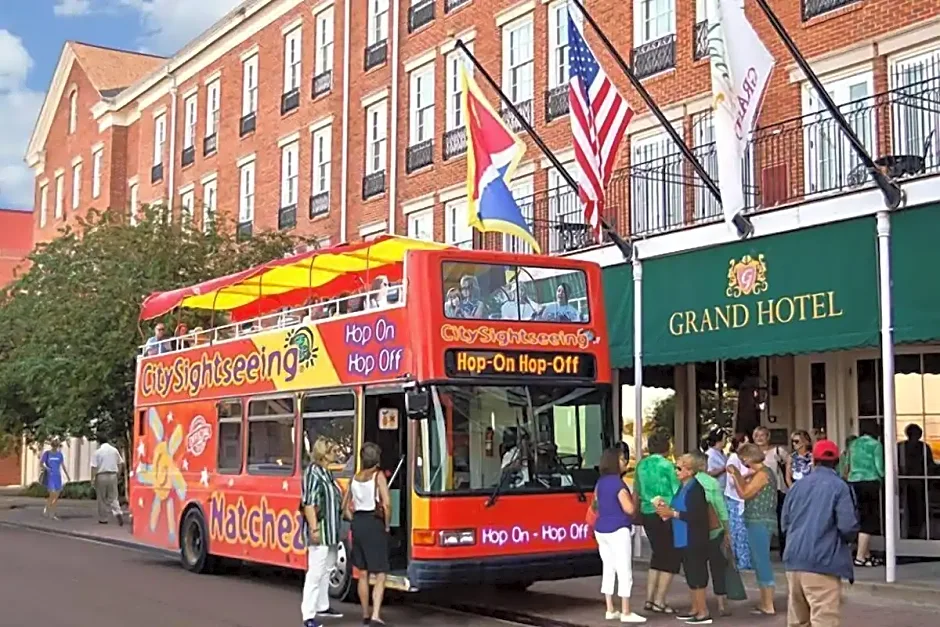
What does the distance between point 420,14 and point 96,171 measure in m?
23.0

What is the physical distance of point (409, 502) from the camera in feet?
40.7

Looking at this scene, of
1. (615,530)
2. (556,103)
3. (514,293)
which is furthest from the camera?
(556,103)

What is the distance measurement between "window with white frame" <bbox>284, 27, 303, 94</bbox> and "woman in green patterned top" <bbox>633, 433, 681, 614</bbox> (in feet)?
75.3

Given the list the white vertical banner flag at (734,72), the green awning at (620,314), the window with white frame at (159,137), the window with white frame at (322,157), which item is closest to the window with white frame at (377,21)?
the window with white frame at (322,157)

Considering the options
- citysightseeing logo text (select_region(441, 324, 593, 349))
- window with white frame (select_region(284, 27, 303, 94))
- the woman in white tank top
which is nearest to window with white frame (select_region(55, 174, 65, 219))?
window with white frame (select_region(284, 27, 303, 94))

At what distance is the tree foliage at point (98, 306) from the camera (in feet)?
87.5

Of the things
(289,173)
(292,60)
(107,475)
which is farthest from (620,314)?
(292,60)

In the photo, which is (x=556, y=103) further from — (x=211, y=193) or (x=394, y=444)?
(x=211, y=193)

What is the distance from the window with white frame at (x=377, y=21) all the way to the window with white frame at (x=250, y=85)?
248 inches

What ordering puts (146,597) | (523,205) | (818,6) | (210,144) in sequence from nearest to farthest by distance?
(146,597) → (818,6) → (523,205) → (210,144)

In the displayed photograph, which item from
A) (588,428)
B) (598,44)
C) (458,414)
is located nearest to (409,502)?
(458,414)

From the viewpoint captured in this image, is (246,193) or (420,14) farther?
(246,193)

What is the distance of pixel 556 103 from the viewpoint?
23547 millimetres

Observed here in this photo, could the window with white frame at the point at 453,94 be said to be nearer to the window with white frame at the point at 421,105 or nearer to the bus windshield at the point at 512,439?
the window with white frame at the point at 421,105
